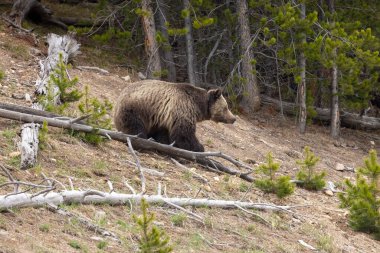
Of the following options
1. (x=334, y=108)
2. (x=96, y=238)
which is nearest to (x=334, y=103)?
(x=334, y=108)

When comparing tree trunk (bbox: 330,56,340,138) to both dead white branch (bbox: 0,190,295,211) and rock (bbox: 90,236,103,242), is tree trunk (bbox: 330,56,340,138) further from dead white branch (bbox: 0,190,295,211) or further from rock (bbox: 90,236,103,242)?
rock (bbox: 90,236,103,242)

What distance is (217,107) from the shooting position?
11.0 metres

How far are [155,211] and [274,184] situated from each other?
257 centimetres

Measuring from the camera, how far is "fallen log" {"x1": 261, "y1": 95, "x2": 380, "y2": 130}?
18359 millimetres

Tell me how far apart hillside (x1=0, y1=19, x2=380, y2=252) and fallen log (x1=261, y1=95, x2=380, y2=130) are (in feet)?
15.7

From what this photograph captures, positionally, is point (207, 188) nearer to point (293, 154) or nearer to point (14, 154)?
point (14, 154)

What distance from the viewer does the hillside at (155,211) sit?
5.73 metres

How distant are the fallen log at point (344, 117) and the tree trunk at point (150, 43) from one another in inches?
165

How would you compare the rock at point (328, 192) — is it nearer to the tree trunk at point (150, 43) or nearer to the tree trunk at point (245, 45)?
the tree trunk at point (245, 45)

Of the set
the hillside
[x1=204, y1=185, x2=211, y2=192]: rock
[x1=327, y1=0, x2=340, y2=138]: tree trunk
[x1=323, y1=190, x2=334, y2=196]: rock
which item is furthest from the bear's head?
[x1=327, y1=0, x2=340, y2=138]: tree trunk

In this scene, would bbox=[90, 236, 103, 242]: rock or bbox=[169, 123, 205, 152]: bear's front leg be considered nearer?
bbox=[90, 236, 103, 242]: rock

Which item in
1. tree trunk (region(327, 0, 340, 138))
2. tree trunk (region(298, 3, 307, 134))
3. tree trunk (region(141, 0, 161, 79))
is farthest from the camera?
tree trunk (region(327, 0, 340, 138))

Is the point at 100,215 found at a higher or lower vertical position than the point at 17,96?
lower

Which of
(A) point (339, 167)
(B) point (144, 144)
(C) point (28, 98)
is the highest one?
(C) point (28, 98)
